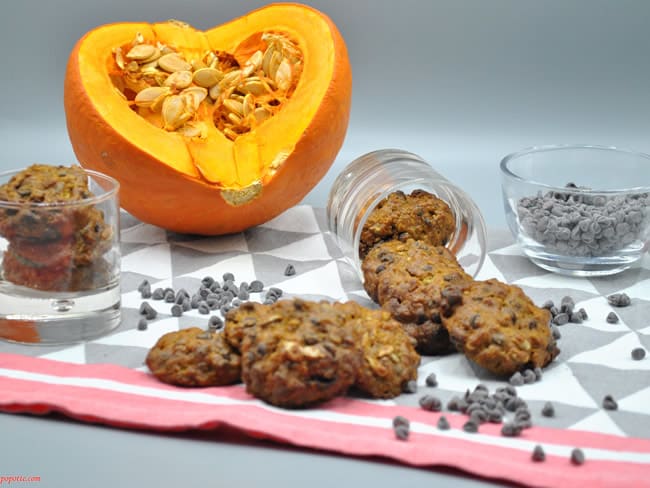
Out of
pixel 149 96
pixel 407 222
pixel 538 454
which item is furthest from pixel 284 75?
pixel 538 454

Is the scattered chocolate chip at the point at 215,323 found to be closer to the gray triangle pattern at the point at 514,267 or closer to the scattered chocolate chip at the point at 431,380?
the scattered chocolate chip at the point at 431,380

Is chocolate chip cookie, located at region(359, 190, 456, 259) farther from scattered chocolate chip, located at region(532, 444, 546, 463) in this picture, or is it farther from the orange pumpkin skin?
scattered chocolate chip, located at region(532, 444, 546, 463)

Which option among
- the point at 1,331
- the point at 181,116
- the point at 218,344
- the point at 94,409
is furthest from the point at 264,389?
the point at 181,116

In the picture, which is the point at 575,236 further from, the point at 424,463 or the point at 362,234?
the point at 424,463

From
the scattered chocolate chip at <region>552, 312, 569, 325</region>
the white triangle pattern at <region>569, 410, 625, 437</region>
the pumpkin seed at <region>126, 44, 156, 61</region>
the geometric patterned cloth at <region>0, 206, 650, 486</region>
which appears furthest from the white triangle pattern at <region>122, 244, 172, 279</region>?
the white triangle pattern at <region>569, 410, 625, 437</region>

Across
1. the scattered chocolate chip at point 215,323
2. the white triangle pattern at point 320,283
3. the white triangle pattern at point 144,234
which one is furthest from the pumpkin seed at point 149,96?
the scattered chocolate chip at point 215,323
